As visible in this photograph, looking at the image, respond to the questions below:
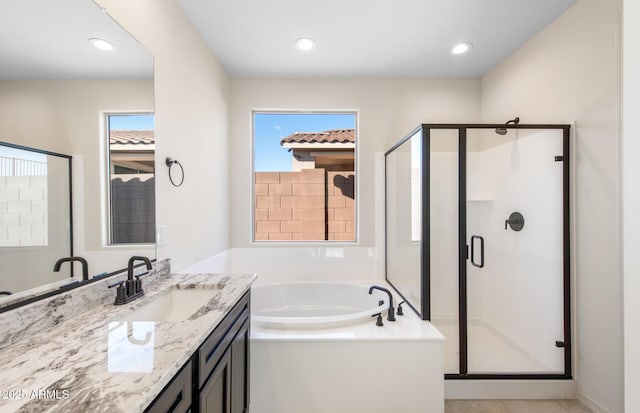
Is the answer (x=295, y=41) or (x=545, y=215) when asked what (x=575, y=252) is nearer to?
(x=545, y=215)

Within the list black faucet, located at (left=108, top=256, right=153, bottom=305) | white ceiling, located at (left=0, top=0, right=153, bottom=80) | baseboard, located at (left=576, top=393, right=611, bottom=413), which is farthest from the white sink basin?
baseboard, located at (left=576, top=393, right=611, bottom=413)

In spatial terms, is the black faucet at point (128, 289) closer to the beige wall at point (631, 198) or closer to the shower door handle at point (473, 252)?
the beige wall at point (631, 198)

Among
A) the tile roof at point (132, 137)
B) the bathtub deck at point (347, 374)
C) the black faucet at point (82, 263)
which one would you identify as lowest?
the bathtub deck at point (347, 374)

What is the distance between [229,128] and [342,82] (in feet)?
4.28

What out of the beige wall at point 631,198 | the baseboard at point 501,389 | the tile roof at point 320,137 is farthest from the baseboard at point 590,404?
the tile roof at point 320,137

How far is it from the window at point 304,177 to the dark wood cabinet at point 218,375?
1.60 metres

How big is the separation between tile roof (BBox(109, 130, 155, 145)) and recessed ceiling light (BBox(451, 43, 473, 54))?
251 centimetres

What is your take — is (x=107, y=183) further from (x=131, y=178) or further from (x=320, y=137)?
(x=320, y=137)

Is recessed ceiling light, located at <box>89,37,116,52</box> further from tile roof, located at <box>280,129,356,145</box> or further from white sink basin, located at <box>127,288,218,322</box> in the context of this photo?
tile roof, located at <box>280,129,356,145</box>

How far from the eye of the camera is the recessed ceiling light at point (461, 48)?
2.45 metres

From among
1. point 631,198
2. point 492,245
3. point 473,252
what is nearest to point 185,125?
point 631,198

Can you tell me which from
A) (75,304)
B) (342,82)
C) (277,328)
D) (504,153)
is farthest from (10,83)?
(504,153)

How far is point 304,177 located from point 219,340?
222 cm

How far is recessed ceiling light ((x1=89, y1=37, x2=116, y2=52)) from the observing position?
4.07 feet
